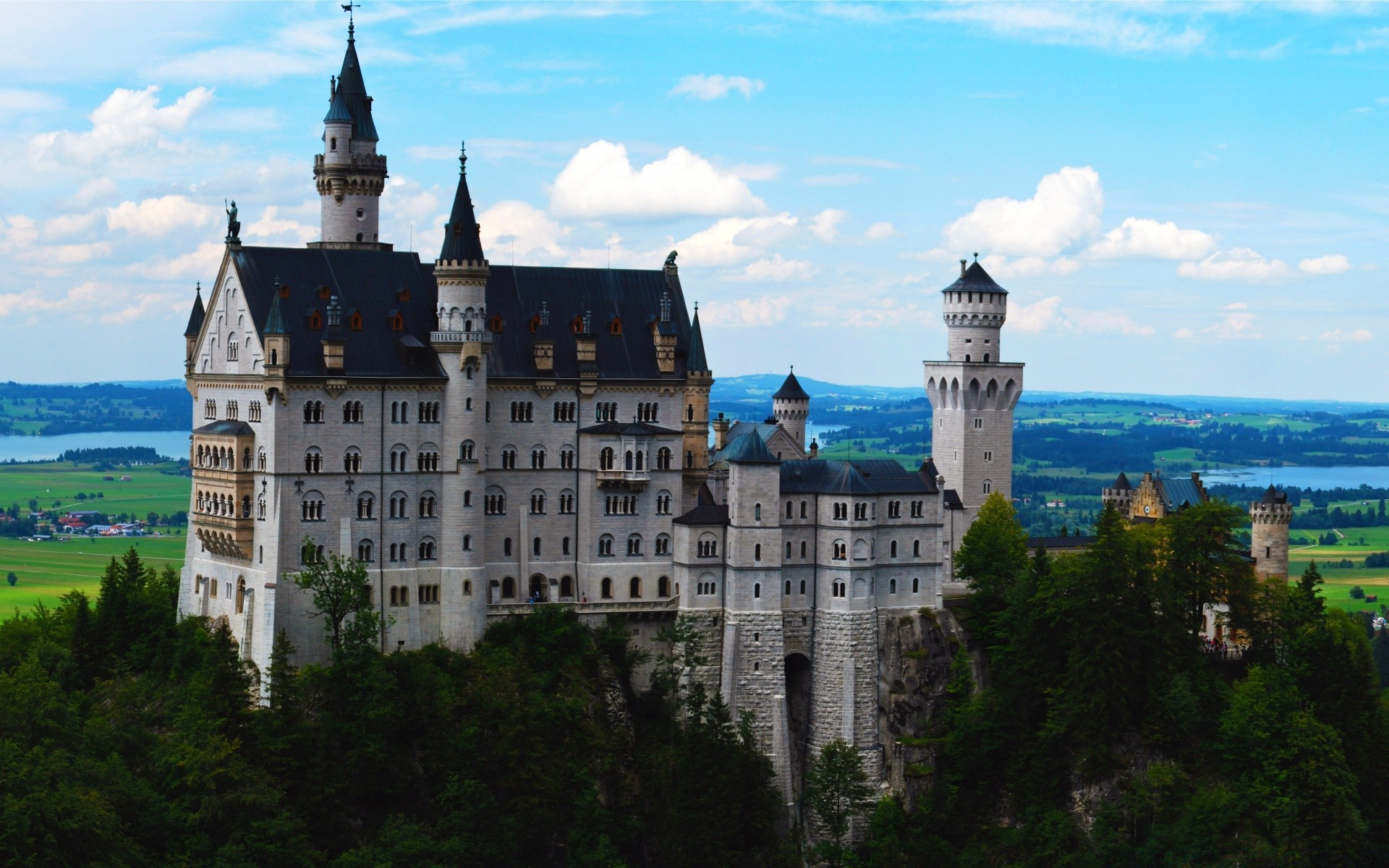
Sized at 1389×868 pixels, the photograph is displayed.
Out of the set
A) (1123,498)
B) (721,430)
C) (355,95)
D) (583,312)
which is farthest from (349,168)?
(1123,498)

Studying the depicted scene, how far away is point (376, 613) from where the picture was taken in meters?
104

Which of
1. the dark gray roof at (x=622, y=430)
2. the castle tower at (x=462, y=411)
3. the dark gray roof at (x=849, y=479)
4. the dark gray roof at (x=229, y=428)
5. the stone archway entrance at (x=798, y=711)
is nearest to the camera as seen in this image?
the dark gray roof at (x=229, y=428)

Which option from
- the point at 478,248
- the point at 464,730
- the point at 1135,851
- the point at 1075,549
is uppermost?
the point at 478,248

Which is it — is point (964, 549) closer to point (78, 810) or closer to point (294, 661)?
point (294, 661)

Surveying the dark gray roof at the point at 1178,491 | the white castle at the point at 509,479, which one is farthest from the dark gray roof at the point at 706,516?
the dark gray roof at the point at 1178,491

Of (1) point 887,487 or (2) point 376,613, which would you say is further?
(1) point 887,487

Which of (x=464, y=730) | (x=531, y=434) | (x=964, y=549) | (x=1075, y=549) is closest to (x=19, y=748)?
(x=464, y=730)

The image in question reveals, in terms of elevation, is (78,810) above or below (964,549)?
below

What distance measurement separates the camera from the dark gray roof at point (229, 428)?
338ft

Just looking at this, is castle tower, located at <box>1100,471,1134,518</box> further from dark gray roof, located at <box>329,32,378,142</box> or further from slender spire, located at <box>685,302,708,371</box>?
dark gray roof, located at <box>329,32,378,142</box>

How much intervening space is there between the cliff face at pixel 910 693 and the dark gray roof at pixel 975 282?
84.4 feet

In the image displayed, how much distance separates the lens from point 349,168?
4483 inches

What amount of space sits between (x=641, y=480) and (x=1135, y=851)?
109ft

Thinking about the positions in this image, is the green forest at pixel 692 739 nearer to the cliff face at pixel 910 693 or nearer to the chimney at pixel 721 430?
the cliff face at pixel 910 693
